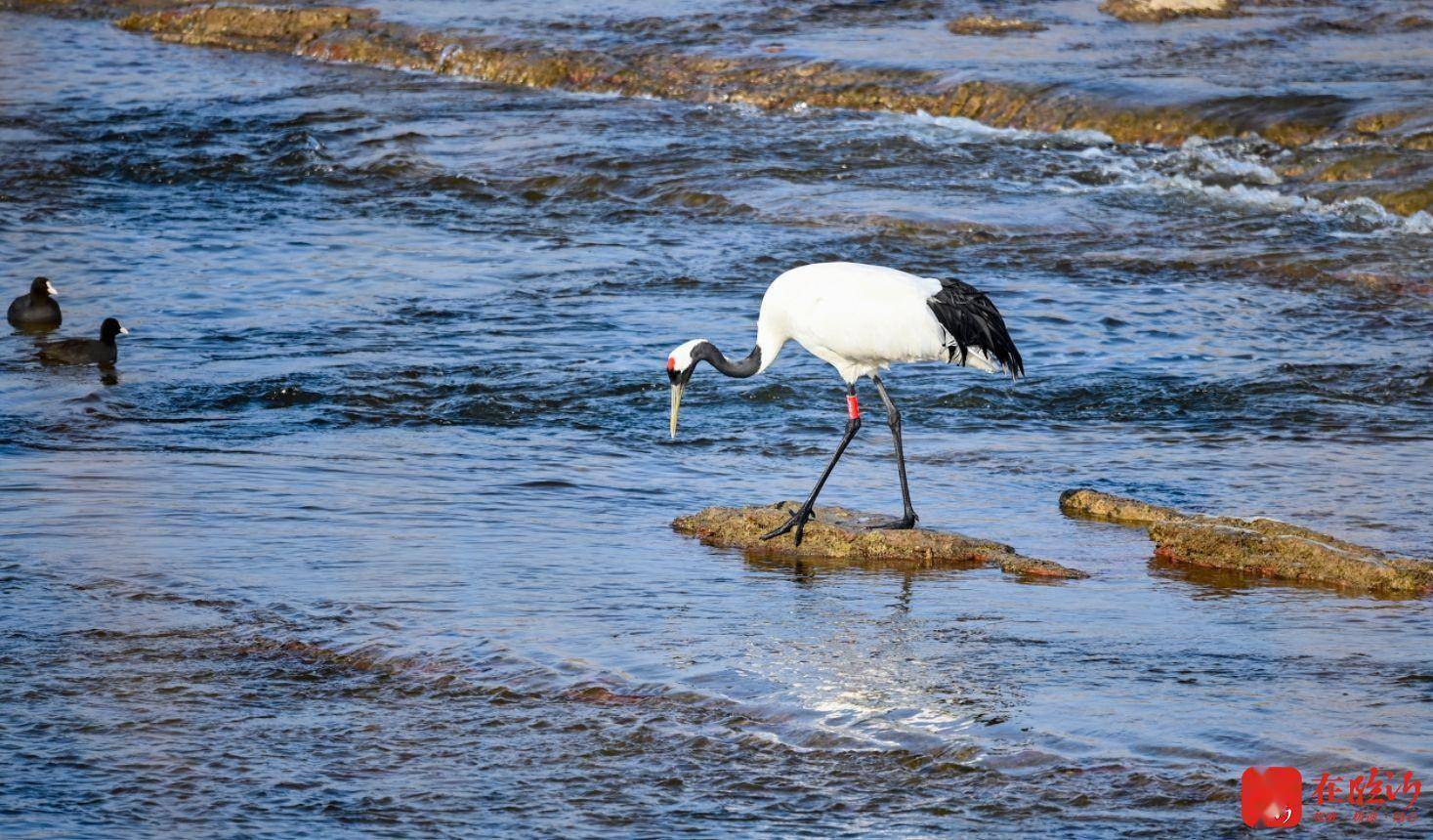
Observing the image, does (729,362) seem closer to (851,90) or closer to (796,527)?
(796,527)

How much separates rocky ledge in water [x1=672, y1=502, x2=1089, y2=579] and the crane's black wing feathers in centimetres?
90

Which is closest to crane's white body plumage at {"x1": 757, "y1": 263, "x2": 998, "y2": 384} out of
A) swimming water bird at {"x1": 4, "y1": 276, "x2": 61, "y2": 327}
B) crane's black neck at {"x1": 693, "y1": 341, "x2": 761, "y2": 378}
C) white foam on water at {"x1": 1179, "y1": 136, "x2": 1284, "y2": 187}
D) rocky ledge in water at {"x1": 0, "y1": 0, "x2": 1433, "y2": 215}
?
crane's black neck at {"x1": 693, "y1": 341, "x2": 761, "y2": 378}

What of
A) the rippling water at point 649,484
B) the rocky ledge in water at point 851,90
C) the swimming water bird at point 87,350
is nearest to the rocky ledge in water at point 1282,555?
the rippling water at point 649,484

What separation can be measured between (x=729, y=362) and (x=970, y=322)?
48.1 inches

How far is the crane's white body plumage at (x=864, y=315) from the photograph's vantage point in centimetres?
825

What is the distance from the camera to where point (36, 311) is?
12.3 meters

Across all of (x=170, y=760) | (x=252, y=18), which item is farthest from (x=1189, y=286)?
(x=252, y=18)

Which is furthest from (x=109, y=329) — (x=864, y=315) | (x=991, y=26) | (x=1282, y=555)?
(x=991, y=26)

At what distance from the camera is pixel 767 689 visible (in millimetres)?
5832

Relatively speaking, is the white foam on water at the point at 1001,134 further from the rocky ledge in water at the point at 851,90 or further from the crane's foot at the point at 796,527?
the crane's foot at the point at 796,527

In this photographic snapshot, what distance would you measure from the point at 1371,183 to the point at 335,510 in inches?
434

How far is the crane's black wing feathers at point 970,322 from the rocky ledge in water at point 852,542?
90cm

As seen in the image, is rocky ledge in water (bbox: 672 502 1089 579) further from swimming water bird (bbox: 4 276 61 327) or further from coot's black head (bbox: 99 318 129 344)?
swimming water bird (bbox: 4 276 61 327)

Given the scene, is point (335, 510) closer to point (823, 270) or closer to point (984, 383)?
point (823, 270)
